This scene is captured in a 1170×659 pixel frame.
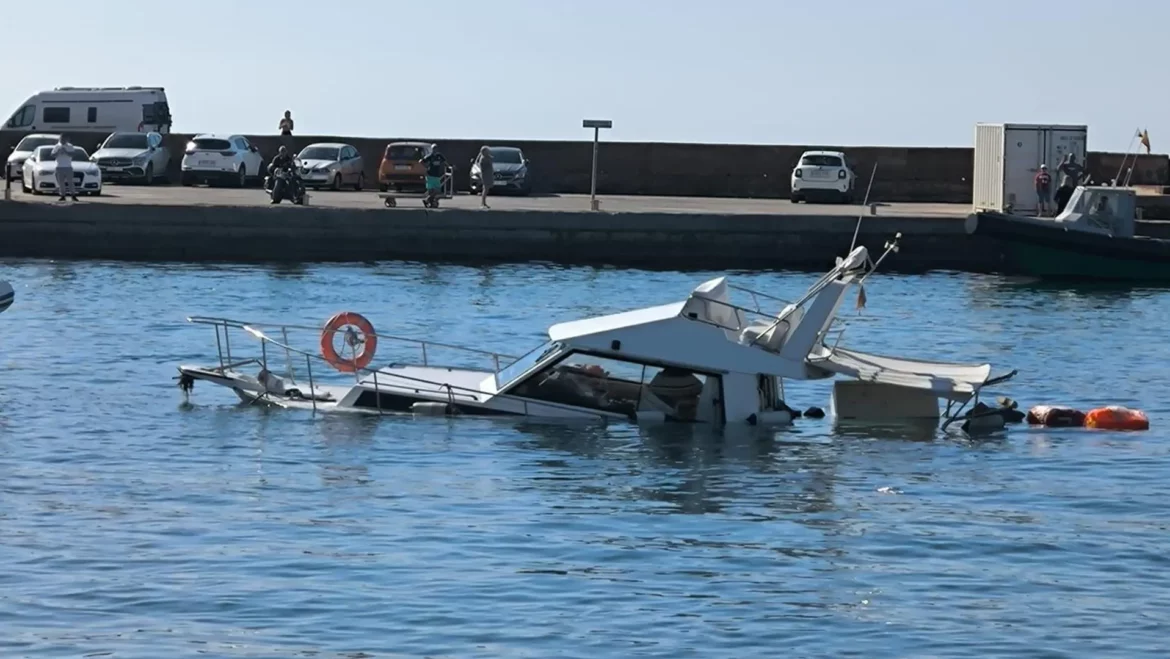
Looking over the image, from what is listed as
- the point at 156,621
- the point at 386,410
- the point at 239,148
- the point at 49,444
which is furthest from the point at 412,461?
the point at 239,148

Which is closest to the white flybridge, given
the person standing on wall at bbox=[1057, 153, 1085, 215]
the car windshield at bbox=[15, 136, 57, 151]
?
the person standing on wall at bbox=[1057, 153, 1085, 215]

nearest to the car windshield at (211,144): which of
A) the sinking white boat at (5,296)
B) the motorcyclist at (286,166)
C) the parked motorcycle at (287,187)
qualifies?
the motorcyclist at (286,166)

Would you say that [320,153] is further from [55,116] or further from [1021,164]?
[1021,164]

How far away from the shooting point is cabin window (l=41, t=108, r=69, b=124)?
192 ft

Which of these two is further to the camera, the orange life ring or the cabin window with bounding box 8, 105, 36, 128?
the cabin window with bounding box 8, 105, 36, 128

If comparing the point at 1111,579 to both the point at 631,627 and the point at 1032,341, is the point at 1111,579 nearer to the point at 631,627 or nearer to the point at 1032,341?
the point at 631,627

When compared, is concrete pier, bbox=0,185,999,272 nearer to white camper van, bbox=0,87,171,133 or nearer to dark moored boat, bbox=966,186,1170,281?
dark moored boat, bbox=966,186,1170,281

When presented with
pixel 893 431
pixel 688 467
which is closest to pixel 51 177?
pixel 893 431

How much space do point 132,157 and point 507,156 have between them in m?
9.85

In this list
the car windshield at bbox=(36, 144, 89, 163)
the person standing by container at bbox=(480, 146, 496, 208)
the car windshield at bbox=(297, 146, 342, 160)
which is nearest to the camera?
the person standing by container at bbox=(480, 146, 496, 208)

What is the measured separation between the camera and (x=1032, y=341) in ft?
106

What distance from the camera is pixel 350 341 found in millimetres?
21750

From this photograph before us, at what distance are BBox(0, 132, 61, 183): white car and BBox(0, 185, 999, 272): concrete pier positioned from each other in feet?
22.6

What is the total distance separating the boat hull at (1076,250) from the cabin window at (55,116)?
2867cm
